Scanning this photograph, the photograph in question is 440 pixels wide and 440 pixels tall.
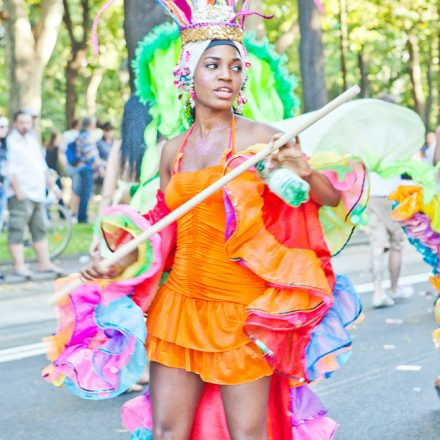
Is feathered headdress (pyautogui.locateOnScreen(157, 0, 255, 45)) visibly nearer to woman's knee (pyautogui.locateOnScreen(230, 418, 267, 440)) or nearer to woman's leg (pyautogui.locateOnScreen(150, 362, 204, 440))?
woman's leg (pyautogui.locateOnScreen(150, 362, 204, 440))

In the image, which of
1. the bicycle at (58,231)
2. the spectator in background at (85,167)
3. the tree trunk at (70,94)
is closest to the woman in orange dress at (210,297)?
the bicycle at (58,231)

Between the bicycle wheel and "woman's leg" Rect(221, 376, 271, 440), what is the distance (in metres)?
Answer: 10.5

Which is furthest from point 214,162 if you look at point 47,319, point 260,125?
point 47,319

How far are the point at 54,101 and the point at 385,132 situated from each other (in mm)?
36492

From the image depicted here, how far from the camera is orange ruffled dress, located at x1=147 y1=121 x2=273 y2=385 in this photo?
3461 millimetres

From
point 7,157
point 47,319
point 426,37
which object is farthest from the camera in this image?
point 426,37

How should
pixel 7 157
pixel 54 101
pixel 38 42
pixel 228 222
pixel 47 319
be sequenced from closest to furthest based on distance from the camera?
1. pixel 228 222
2. pixel 47 319
3. pixel 7 157
4. pixel 38 42
5. pixel 54 101

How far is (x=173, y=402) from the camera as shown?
3514mm

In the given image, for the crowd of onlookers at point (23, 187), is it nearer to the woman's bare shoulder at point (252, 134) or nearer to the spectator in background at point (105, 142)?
the spectator in background at point (105, 142)

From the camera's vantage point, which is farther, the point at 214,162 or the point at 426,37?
Result: the point at 426,37

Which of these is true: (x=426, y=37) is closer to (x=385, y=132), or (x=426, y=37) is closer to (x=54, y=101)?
(x=54, y=101)

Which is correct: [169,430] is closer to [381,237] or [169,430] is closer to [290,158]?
[290,158]

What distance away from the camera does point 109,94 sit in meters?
41.2

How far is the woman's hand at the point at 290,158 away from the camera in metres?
3.27
